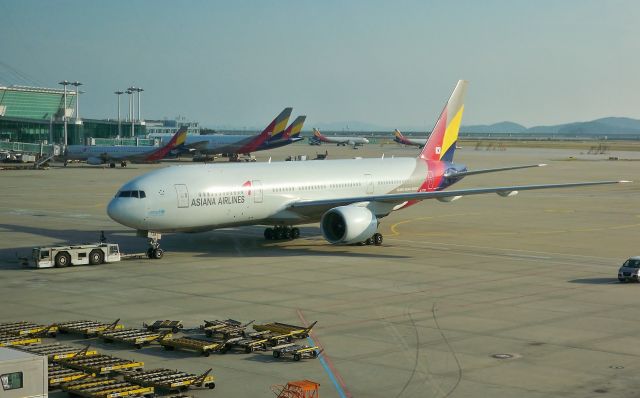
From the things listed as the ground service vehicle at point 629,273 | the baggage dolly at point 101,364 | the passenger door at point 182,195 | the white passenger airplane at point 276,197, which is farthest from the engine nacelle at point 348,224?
the baggage dolly at point 101,364

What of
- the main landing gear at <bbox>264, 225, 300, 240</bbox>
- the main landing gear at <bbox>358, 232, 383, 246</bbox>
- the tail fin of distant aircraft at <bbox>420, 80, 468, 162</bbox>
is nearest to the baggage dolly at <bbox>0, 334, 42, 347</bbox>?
the main landing gear at <bbox>264, 225, 300, 240</bbox>

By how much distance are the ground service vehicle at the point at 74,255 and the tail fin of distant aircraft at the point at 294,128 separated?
97203mm

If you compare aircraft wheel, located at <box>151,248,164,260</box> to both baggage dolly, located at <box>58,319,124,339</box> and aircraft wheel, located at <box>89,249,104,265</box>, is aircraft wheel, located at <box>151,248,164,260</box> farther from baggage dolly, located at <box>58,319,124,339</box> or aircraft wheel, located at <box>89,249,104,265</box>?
baggage dolly, located at <box>58,319,124,339</box>

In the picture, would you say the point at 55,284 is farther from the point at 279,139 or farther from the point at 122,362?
the point at 279,139

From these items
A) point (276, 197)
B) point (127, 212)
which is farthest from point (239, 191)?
point (127, 212)

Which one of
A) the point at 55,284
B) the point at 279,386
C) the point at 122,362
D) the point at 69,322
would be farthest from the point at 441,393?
the point at 55,284

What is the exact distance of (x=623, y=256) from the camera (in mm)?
42844

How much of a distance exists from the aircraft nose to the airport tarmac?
198cm

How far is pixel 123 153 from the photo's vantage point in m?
127

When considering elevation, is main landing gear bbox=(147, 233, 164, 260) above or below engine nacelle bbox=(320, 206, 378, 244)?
below

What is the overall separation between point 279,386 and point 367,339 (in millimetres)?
5394

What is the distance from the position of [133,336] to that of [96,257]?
623 inches

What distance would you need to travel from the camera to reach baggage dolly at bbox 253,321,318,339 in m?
25.7

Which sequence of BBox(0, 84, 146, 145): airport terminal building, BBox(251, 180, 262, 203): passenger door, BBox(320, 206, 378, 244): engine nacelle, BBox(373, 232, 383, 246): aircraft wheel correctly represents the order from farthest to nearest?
BBox(0, 84, 146, 145): airport terminal building
BBox(373, 232, 383, 246): aircraft wheel
BBox(251, 180, 262, 203): passenger door
BBox(320, 206, 378, 244): engine nacelle
